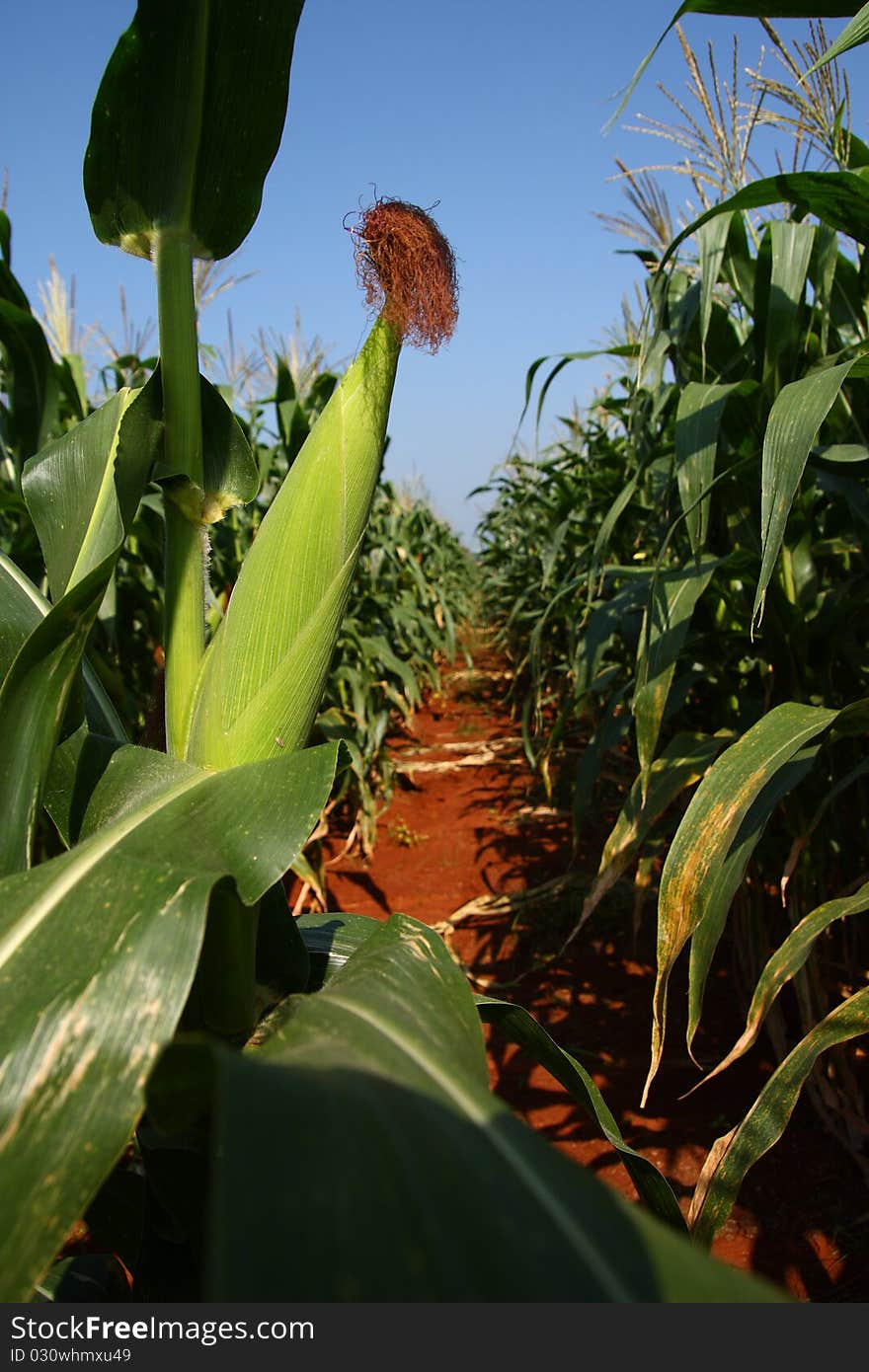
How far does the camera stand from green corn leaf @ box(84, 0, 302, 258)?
554mm

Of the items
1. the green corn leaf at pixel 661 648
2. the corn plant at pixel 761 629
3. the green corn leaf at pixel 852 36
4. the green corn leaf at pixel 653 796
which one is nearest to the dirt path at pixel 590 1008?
the corn plant at pixel 761 629

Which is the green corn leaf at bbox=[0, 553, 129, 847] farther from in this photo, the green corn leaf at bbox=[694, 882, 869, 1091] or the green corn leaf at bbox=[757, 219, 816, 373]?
the green corn leaf at bbox=[757, 219, 816, 373]

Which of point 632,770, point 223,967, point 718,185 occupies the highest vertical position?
point 718,185

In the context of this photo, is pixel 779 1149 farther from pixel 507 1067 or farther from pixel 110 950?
pixel 110 950

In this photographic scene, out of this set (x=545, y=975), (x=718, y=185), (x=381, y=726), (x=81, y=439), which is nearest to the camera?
(x=81, y=439)

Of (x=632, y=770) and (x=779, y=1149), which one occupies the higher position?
(x=632, y=770)

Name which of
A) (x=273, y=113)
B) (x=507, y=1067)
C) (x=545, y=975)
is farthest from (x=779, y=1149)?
(x=273, y=113)

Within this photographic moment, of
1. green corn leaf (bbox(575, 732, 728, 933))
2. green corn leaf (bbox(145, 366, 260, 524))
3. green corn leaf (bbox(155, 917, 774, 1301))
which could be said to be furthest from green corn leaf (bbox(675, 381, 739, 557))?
green corn leaf (bbox(155, 917, 774, 1301))

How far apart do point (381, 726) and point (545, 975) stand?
1.52m

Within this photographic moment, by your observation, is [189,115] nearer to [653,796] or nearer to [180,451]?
[180,451]

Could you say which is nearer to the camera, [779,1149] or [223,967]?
[223,967]

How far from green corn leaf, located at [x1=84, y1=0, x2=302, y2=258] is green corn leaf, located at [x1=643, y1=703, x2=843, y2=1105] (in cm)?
76

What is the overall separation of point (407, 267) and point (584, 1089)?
666mm

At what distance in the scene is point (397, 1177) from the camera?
282mm
